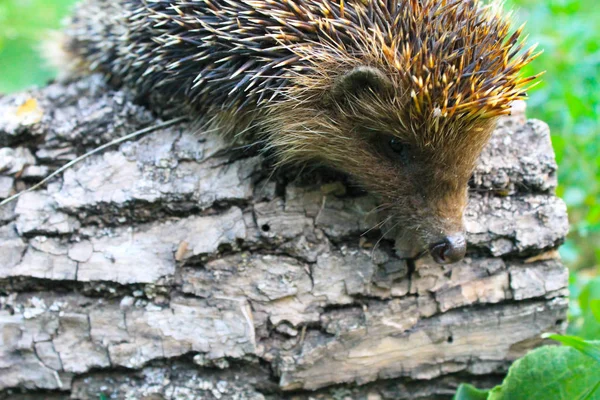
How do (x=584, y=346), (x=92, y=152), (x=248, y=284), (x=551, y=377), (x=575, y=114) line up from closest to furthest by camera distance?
1. (x=584, y=346)
2. (x=551, y=377)
3. (x=248, y=284)
4. (x=92, y=152)
5. (x=575, y=114)

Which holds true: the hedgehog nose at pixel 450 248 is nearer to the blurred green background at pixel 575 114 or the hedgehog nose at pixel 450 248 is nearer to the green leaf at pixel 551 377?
the green leaf at pixel 551 377

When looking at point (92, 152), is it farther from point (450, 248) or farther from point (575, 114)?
point (575, 114)

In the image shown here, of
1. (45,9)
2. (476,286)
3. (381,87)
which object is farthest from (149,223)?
(45,9)

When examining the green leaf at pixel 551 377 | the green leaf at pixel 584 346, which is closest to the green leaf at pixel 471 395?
the green leaf at pixel 551 377

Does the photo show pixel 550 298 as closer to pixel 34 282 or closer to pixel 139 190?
pixel 139 190

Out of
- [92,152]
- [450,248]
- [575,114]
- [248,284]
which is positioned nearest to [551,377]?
[450,248]

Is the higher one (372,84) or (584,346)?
(372,84)
